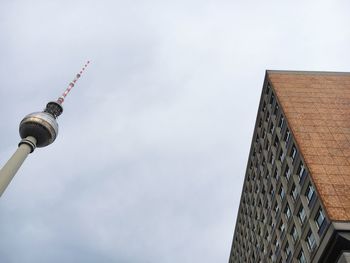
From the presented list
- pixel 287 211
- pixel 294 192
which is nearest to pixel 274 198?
pixel 287 211

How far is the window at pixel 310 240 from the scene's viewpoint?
99.8 feet

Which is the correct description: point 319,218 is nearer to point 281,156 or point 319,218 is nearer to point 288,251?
point 288,251

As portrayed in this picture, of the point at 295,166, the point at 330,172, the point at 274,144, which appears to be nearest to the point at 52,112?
the point at 274,144

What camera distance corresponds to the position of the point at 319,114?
39.5m

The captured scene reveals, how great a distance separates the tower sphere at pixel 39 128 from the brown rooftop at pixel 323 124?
3068 cm

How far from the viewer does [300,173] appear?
116 ft

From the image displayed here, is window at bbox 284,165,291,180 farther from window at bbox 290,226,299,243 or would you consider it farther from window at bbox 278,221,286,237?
window at bbox 290,226,299,243

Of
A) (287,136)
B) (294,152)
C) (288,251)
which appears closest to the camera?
(288,251)

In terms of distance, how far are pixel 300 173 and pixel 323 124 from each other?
6.35 metres

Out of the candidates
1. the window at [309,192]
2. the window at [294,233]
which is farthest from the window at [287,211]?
the window at [309,192]

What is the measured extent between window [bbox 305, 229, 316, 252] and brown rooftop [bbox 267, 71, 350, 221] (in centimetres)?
395

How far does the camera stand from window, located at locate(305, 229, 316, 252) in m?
30.4

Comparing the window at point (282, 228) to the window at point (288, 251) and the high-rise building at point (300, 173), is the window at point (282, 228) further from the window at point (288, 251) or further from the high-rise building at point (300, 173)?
the window at point (288, 251)

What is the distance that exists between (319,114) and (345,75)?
493 inches
